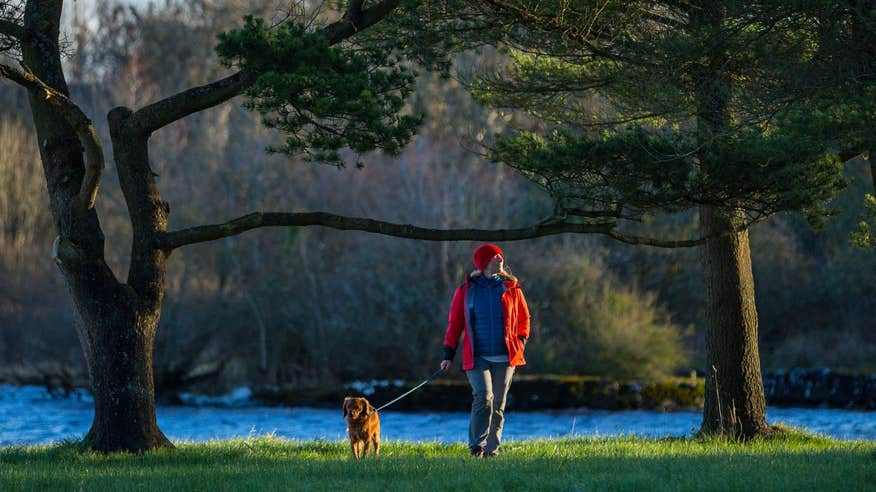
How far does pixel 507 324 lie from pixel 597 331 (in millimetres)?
16972

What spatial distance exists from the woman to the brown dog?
750 mm

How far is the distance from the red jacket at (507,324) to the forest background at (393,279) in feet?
52.4

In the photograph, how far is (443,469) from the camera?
8.45m

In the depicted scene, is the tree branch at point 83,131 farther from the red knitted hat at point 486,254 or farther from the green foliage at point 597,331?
the green foliage at point 597,331

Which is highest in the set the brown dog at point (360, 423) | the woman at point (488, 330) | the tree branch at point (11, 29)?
the tree branch at point (11, 29)

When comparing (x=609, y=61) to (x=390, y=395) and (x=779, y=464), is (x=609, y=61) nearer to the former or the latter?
(x=779, y=464)

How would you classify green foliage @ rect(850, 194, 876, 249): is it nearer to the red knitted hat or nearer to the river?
the red knitted hat

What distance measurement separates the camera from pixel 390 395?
84.6ft

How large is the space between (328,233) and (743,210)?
19.5 m

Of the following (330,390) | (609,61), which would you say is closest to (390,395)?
(330,390)

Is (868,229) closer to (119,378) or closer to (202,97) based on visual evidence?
(202,97)

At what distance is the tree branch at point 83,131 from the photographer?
9469 millimetres

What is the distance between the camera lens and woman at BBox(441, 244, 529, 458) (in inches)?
369

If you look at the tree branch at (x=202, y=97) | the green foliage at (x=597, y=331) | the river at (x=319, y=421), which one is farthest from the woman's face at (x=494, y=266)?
the green foliage at (x=597, y=331)
